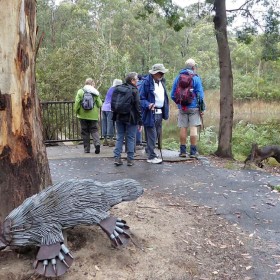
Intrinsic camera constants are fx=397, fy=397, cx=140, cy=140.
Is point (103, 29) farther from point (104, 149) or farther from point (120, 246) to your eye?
point (120, 246)

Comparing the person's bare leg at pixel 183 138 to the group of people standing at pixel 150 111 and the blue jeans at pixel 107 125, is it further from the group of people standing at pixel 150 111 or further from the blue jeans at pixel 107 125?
the blue jeans at pixel 107 125

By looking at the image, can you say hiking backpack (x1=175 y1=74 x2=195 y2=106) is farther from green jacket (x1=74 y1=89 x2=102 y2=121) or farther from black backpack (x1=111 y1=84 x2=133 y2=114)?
green jacket (x1=74 y1=89 x2=102 y2=121)

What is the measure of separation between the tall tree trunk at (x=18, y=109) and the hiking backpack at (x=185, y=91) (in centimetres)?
487

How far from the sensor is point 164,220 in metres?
4.56

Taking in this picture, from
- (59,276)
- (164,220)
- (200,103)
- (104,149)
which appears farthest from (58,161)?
(59,276)

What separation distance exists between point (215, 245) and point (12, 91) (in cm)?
249

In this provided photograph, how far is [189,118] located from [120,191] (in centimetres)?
496

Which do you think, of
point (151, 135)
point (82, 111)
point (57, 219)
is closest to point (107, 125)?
point (82, 111)

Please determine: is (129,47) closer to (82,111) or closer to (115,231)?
(82,111)

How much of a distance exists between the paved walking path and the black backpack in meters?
1.15

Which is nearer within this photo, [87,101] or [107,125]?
[87,101]

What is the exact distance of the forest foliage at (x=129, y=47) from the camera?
989 centimetres

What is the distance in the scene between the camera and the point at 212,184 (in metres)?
6.59

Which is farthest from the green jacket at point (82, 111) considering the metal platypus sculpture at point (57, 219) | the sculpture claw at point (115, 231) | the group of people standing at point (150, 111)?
the sculpture claw at point (115, 231)
